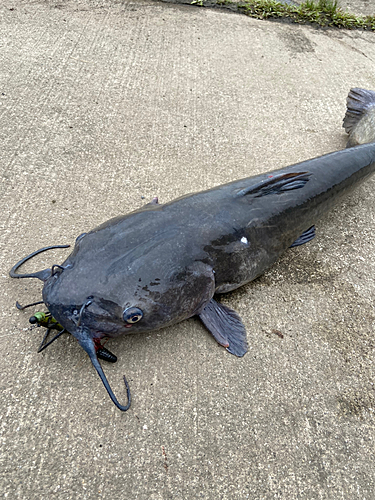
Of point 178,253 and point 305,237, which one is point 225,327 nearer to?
point 178,253

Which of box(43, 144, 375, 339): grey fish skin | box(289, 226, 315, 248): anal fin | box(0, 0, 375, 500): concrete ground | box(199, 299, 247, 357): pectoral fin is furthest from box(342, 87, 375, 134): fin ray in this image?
box(199, 299, 247, 357): pectoral fin

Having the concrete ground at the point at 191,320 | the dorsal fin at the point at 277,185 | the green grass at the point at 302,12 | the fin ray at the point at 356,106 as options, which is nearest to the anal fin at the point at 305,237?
the concrete ground at the point at 191,320

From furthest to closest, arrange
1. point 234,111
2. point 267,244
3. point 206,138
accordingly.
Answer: point 234,111 < point 206,138 < point 267,244

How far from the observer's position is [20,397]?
5.58ft

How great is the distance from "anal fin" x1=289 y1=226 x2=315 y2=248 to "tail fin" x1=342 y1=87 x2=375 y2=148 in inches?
47.2

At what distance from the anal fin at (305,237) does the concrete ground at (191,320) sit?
110 mm

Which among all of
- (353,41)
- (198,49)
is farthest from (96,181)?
(353,41)

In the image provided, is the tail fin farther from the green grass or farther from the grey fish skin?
the green grass

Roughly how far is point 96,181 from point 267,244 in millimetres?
1380

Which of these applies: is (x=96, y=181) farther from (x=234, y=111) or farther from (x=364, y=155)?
(x=364, y=155)

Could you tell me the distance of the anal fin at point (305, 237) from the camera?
245 centimetres

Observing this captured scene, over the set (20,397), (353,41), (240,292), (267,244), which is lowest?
(20,397)

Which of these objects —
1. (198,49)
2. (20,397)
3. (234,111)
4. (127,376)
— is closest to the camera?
(20,397)

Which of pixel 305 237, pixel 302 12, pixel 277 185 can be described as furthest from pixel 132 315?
pixel 302 12
